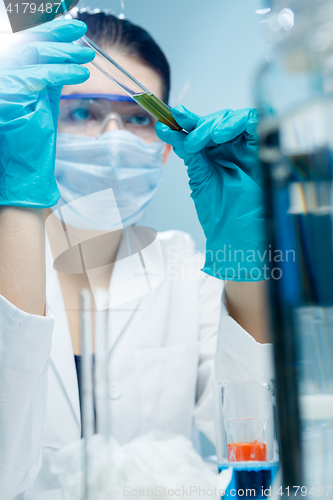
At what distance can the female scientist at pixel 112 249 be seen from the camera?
0.63m

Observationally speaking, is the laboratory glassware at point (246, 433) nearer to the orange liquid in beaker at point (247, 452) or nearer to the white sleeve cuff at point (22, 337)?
the orange liquid in beaker at point (247, 452)

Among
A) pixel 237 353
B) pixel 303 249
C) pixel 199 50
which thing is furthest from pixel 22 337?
pixel 199 50

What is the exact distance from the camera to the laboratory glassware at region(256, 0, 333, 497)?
188 mm

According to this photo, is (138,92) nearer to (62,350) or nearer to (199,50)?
(199,50)

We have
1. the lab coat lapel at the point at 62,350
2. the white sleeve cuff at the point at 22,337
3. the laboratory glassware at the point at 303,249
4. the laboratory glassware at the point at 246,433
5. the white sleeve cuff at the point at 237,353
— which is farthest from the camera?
the lab coat lapel at the point at 62,350

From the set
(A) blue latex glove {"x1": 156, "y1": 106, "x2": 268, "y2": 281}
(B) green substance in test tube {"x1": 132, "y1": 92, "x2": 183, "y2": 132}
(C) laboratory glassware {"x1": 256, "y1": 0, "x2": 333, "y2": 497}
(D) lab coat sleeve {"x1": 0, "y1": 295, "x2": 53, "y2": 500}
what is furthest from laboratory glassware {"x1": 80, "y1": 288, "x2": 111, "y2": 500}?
(C) laboratory glassware {"x1": 256, "y1": 0, "x2": 333, "y2": 497}

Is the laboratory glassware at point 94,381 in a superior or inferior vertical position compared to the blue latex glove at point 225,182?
inferior

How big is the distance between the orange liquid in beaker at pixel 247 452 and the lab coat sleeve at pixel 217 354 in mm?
71

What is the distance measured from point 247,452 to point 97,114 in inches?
30.1

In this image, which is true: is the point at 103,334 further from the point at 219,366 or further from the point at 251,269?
the point at 251,269

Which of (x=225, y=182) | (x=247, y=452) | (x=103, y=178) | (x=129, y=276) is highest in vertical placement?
(x=103, y=178)

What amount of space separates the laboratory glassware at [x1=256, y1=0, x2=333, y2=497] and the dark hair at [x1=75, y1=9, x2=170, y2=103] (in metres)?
0.85

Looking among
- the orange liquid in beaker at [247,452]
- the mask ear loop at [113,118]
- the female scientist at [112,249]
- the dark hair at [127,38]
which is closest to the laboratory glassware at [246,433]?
the orange liquid in beaker at [247,452]

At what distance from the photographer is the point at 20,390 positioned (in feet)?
2.08
